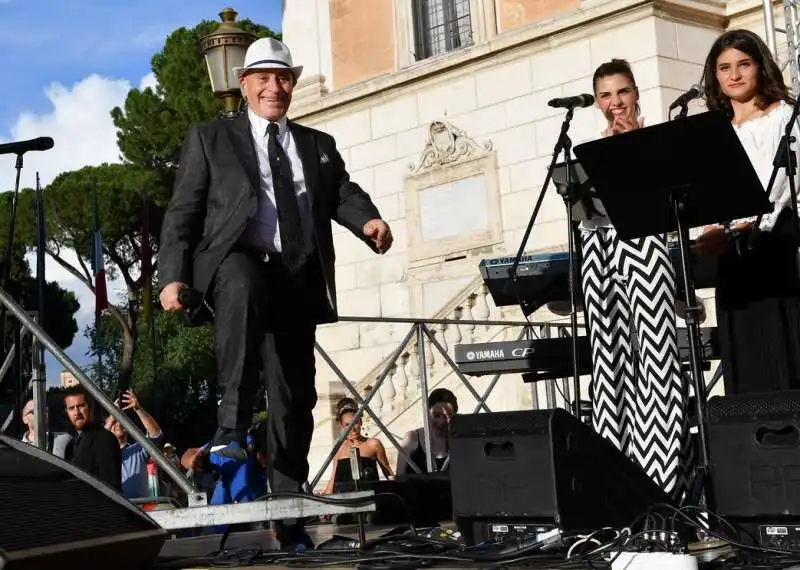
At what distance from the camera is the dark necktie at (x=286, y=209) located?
4363mm

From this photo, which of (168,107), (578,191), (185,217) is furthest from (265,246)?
(168,107)

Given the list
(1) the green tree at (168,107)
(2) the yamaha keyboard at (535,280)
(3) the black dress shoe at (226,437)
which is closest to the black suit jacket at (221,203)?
(3) the black dress shoe at (226,437)

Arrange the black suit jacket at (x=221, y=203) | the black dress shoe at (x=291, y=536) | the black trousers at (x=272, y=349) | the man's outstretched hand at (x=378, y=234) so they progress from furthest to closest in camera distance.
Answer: the man's outstretched hand at (x=378, y=234) → the black dress shoe at (x=291, y=536) → the black suit jacket at (x=221, y=203) → the black trousers at (x=272, y=349)

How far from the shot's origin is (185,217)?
438 cm

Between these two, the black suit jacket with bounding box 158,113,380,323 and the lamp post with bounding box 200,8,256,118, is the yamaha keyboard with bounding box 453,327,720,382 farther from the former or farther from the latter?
the lamp post with bounding box 200,8,256,118

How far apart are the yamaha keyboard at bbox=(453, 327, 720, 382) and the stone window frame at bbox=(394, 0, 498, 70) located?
1035cm

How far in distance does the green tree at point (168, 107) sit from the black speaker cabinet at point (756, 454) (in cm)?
2892

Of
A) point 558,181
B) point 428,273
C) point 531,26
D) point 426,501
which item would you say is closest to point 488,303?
point 428,273

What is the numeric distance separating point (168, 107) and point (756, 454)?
99.8 feet

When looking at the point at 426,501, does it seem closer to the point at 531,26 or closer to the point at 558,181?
the point at 558,181

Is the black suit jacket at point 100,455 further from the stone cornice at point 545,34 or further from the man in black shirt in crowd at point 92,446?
the stone cornice at point 545,34

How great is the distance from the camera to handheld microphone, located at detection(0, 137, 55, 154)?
512cm

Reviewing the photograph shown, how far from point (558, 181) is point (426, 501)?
2.14m

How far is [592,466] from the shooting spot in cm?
368
